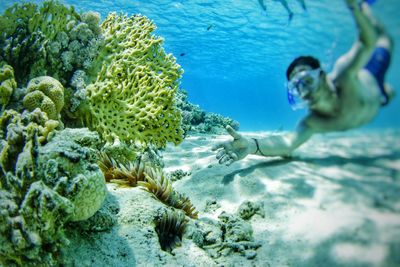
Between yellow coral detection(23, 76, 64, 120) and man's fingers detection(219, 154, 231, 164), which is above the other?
yellow coral detection(23, 76, 64, 120)

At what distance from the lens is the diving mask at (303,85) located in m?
2.38

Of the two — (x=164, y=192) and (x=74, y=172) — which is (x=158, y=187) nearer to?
(x=164, y=192)

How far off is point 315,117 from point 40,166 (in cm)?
262

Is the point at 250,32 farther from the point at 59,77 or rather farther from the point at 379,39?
the point at 379,39

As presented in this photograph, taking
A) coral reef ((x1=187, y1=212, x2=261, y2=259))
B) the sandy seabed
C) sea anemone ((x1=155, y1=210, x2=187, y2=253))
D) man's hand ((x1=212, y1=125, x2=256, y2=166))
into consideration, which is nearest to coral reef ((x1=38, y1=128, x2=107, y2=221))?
the sandy seabed

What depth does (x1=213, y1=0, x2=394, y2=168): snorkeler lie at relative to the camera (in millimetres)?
2006

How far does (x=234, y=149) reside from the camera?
459cm

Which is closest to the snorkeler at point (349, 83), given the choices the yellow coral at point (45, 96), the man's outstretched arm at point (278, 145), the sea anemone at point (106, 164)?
the man's outstretched arm at point (278, 145)

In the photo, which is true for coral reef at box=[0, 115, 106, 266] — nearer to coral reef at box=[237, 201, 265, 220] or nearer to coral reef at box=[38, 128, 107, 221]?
coral reef at box=[38, 128, 107, 221]

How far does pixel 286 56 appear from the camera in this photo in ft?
98.1

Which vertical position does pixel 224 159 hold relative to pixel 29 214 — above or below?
below

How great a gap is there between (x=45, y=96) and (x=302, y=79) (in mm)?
3140

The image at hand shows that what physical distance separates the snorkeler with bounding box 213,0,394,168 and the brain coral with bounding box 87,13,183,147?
2.69m

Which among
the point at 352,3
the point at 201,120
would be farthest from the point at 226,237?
the point at 201,120
